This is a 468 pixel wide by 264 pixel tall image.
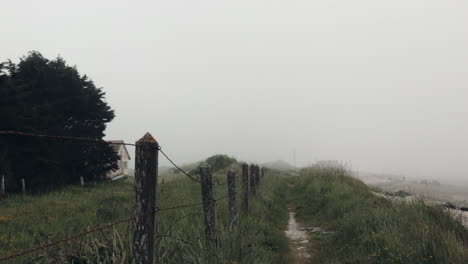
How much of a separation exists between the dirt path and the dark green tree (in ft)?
48.6

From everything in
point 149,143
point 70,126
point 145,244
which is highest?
point 70,126

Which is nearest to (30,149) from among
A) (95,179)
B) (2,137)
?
(2,137)

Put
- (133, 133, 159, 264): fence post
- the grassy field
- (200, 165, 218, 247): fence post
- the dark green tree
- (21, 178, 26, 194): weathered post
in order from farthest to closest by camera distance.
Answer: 1. (21, 178, 26, 194): weathered post
2. the dark green tree
3. (200, 165, 218, 247): fence post
4. the grassy field
5. (133, 133, 159, 264): fence post

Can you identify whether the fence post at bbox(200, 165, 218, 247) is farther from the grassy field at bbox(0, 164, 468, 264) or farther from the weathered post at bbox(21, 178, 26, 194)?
the weathered post at bbox(21, 178, 26, 194)

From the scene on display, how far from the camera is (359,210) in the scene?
8398 millimetres

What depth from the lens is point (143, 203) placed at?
9.11ft

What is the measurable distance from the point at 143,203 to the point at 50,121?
79.8 feet

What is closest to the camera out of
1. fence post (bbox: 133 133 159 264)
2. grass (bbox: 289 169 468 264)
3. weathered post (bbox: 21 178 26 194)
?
fence post (bbox: 133 133 159 264)

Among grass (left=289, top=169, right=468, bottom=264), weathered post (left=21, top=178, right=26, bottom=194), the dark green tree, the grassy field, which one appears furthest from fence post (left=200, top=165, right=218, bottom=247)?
weathered post (left=21, top=178, right=26, bottom=194)

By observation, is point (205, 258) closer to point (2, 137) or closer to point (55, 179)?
point (2, 137)

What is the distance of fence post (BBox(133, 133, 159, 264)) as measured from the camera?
2.78m

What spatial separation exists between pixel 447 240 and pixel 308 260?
283 cm

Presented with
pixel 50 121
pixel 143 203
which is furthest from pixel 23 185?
pixel 143 203

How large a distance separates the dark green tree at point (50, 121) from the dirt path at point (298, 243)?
48.6 ft
